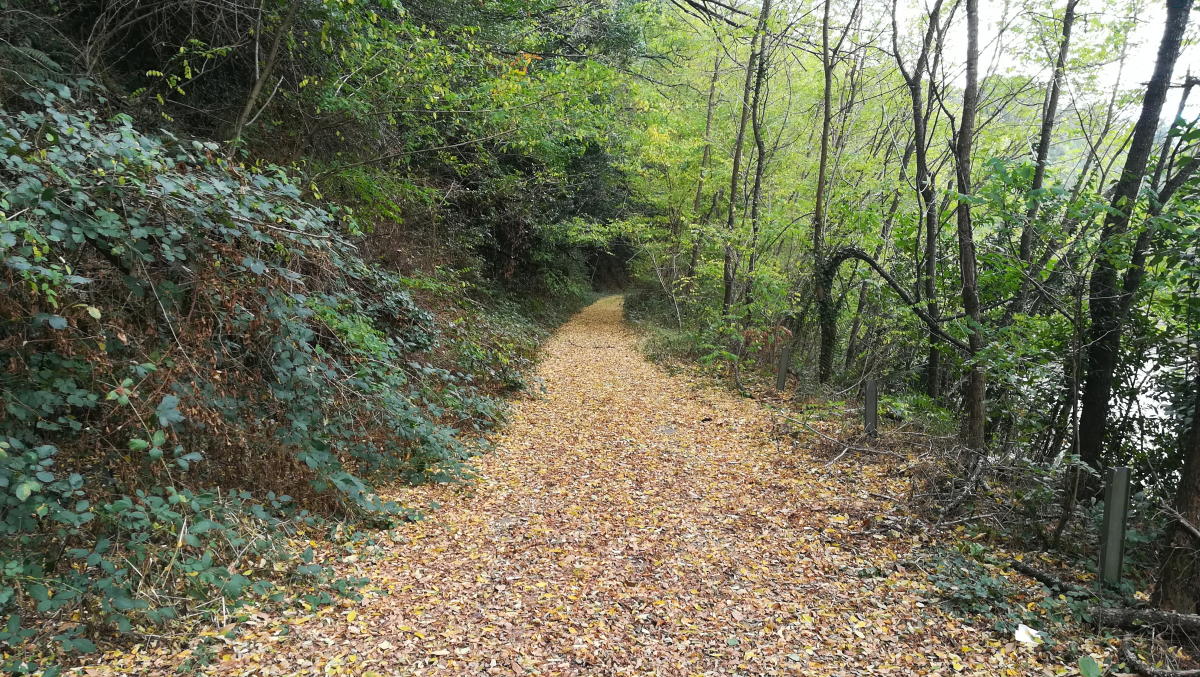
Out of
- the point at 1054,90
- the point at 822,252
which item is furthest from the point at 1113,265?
the point at 822,252

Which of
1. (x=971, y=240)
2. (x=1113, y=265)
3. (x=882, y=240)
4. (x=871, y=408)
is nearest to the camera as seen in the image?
(x=1113, y=265)

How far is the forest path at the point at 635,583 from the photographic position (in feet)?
10.2

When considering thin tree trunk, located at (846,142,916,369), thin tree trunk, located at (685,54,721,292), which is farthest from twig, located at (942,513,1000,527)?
thin tree trunk, located at (685,54,721,292)

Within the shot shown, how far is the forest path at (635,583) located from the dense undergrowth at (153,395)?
469 millimetres

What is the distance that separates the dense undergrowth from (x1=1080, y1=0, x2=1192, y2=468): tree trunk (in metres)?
5.69

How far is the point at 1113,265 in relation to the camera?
424cm

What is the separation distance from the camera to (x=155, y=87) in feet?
17.5

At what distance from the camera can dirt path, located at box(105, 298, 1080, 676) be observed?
3104mm

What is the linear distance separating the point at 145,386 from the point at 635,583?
3406 millimetres

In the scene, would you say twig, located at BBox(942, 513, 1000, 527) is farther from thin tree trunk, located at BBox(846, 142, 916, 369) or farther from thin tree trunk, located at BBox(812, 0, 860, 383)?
thin tree trunk, located at BBox(812, 0, 860, 383)

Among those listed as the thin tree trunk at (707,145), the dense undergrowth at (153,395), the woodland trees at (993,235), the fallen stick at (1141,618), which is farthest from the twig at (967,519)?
the thin tree trunk at (707,145)

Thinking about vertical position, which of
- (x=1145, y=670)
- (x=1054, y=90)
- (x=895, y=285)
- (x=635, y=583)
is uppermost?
(x=1054, y=90)

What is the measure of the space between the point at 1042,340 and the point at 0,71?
855 cm

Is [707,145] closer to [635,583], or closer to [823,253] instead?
[823,253]
